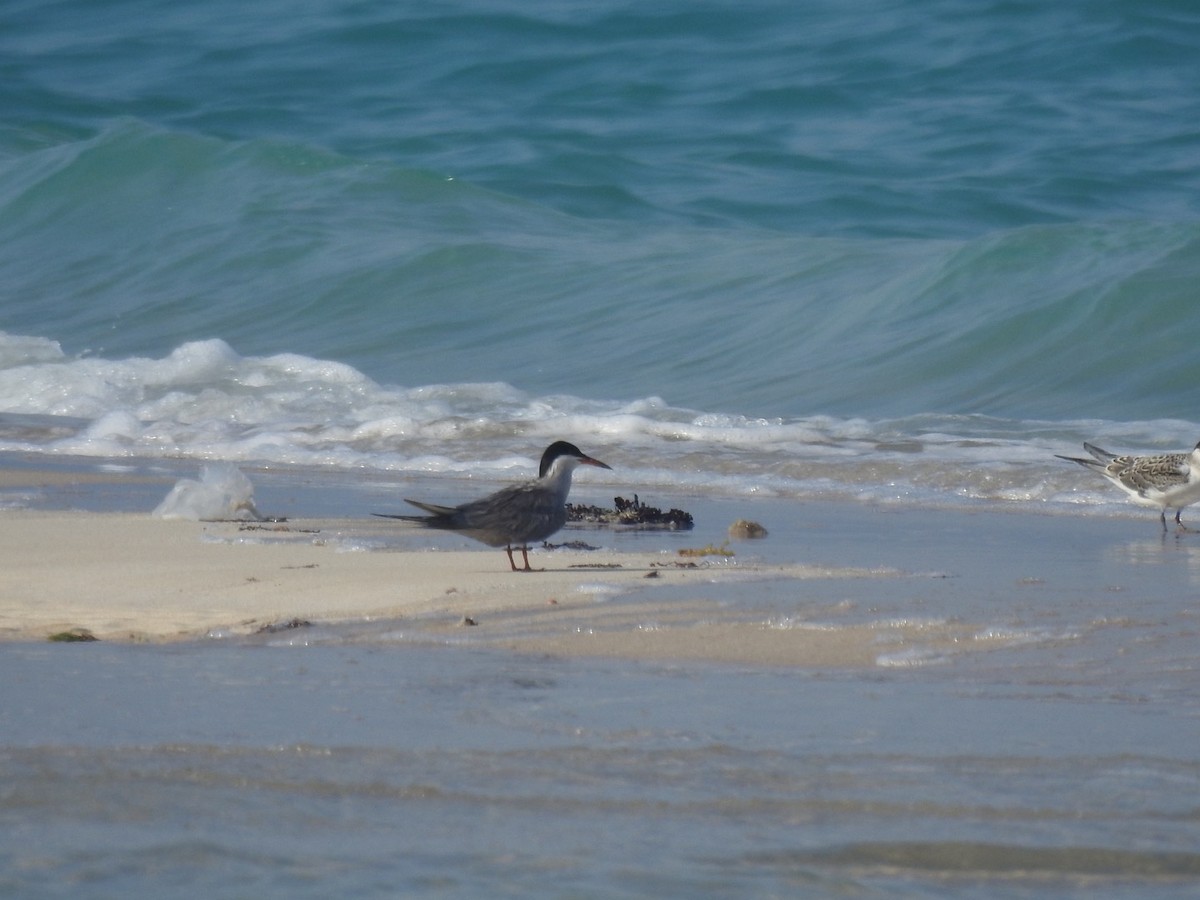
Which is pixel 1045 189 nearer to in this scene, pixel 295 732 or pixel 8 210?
pixel 8 210

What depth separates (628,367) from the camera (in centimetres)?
1358

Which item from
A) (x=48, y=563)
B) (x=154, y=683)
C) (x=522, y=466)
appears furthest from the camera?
(x=522, y=466)

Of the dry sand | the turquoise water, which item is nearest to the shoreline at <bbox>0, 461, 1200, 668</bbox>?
the dry sand

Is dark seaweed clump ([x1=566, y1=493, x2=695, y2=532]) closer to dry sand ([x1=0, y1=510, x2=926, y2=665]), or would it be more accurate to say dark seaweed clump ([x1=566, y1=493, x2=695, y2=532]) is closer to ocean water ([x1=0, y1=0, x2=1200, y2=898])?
dry sand ([x1=0, y1=510, x2=926, y2=665])

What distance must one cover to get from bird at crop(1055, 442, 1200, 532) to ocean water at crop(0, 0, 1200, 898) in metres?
0.23

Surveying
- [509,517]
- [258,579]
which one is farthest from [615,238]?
[258,579]

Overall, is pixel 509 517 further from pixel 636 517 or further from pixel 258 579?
pixel 636 517

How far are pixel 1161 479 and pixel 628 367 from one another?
6234mm

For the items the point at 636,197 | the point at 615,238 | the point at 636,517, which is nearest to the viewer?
the point at 636,517

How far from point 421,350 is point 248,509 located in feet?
26.2

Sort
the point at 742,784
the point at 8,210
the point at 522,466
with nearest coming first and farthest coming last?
the point at 742,784 → the point at 522,466 → the point at 8,210

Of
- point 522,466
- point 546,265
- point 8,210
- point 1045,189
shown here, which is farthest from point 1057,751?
point 8,210

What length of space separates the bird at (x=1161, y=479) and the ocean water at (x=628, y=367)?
232 mm

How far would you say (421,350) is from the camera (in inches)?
586
